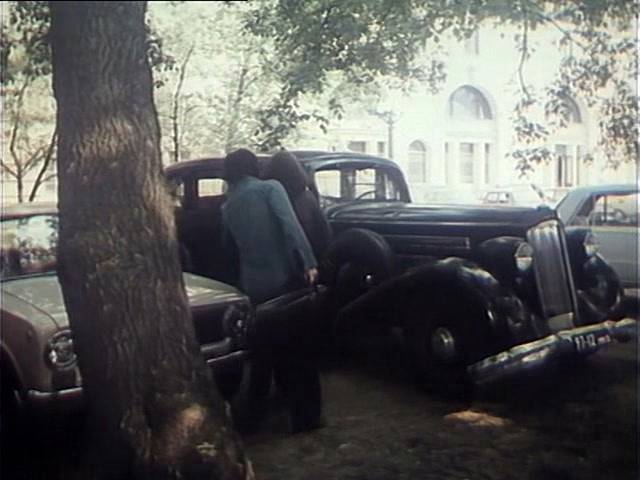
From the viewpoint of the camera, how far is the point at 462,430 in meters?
1.81

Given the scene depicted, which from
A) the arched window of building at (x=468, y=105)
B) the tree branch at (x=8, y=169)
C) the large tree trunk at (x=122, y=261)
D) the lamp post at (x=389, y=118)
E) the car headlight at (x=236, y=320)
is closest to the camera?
the large tree trunk at (x=122, y=261)

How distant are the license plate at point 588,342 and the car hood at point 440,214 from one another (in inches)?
12.6

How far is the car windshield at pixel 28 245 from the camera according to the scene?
4.61ft

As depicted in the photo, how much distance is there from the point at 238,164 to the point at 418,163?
0.50 m

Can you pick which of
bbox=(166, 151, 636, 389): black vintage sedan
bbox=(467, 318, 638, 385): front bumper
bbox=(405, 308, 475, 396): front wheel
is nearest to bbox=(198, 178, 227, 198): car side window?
bbox=(166, 151, 636, 389): black vintage sedan

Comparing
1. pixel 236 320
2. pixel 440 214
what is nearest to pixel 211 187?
pixel 236 320

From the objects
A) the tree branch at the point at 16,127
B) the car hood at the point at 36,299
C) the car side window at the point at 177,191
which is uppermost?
the tree branch at the point at 16,127

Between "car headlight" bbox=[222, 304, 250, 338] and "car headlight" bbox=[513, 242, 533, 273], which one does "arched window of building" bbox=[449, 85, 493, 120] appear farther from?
"car headlight" bbox=[222, 304, 250, 338]

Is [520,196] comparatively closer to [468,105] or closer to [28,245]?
[468,105]

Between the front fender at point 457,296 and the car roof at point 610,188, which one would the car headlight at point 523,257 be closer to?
the front fender at point 457,296

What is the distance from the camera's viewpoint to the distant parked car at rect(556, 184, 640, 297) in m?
2.08

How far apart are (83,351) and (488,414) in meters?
0.99

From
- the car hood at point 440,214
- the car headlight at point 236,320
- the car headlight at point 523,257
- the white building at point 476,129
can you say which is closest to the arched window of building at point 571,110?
the white building at point 476,129

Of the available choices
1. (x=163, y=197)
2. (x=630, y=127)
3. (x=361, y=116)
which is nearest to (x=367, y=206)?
(x=361, y=116)
